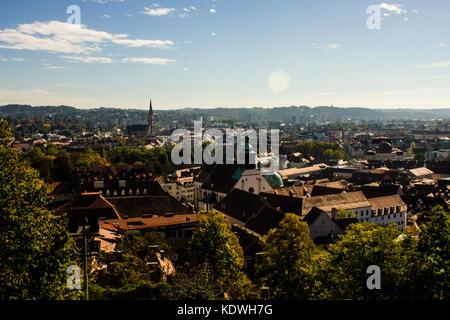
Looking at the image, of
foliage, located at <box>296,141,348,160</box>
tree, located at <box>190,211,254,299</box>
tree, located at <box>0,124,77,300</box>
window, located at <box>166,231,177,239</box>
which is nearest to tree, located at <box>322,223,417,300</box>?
tree, located at <box>190,211,254,299</box>

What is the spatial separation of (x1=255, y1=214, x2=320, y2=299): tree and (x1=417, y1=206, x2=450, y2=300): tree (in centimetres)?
622

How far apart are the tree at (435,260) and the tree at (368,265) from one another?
83 cm

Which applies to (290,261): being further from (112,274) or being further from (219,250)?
(112,274)

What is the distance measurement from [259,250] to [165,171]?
3633 inches

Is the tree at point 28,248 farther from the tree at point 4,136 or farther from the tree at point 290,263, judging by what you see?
the tree at point 290,263

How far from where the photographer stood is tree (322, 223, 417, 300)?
20406 mm

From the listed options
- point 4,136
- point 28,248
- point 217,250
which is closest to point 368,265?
point 217,250

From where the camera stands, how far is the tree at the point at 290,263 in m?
25.5

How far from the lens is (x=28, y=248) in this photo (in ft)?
50.0

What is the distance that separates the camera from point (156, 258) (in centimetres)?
2988

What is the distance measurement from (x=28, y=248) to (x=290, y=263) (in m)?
17.6

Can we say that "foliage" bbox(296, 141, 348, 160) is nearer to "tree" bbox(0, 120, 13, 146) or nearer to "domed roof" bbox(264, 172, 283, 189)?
"domed roof" bbox(264, 172, 283, 189)
